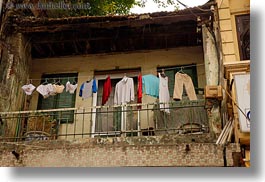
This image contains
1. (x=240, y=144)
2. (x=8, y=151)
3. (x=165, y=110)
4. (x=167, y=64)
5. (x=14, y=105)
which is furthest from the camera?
(x=167, y=64)

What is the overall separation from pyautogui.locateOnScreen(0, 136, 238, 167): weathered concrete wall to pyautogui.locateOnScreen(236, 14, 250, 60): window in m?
1.46

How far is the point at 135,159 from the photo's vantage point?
609 centimetres

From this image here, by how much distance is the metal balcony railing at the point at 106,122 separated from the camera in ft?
23.6

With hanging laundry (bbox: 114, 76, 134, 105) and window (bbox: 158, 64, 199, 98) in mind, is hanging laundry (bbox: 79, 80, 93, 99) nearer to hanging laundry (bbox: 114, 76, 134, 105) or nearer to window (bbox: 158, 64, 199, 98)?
hanging laundry (bbox: 114, 76, 134, 105)

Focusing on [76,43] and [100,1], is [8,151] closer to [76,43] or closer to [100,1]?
[76,43]

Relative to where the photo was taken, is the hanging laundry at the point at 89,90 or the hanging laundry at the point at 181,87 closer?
the hanging laundry at the point at 181,87

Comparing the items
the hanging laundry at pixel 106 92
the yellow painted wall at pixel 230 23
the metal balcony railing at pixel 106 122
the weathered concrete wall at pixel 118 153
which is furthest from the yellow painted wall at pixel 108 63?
the weathered concrete wall at pixel 118 153

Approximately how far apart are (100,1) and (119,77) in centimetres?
315

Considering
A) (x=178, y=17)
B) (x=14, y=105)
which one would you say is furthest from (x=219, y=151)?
(x=14, y=105)

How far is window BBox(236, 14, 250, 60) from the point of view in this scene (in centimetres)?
645

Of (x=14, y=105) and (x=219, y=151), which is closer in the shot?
(x=219, y=151)

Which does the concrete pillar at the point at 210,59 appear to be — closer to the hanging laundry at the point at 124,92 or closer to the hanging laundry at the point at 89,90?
the hanging laundry at the point at 124,92

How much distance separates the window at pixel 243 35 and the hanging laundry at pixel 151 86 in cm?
154

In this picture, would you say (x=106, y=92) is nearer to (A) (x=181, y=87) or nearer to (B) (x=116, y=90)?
(B) (x=116, y=90)
